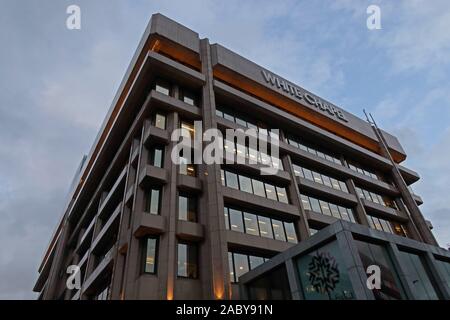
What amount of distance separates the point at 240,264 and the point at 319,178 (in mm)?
18342

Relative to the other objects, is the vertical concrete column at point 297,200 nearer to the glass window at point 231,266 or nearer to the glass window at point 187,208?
the glass window at point 231,266

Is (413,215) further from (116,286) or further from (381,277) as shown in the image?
(116,286)

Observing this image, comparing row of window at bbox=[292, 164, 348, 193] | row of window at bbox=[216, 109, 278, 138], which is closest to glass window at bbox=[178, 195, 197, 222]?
row of window at bbox=[216, 109, 278, 138]

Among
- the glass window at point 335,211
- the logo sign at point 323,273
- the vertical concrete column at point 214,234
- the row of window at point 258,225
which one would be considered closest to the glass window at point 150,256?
the vertical concrete column at point 214,234

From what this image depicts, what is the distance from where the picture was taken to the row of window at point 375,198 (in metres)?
41.6

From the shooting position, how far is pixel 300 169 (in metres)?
36.3

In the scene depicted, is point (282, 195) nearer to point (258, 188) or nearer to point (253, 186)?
point (258, 188)

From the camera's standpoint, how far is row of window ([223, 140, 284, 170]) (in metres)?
30.1

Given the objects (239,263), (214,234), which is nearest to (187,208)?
(214,234)

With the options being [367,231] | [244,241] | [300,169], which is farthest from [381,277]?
[300,169]

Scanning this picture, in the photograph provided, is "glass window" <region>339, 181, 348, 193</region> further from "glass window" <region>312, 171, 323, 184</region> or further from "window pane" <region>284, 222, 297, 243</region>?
"window pane" <region>284, 222, 297, 243</region>

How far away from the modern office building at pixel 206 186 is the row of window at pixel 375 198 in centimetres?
20

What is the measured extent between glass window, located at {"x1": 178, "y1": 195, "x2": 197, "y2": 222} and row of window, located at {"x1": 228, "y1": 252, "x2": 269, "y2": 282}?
164 inches
